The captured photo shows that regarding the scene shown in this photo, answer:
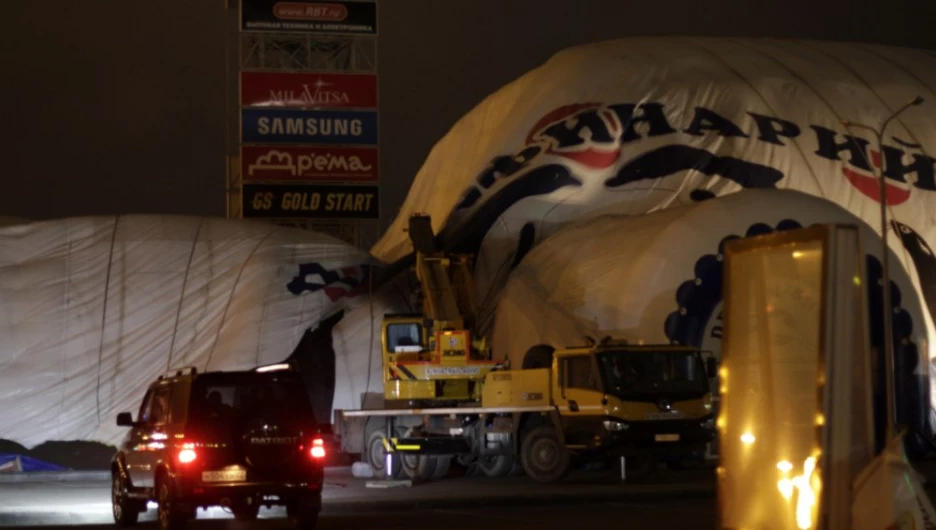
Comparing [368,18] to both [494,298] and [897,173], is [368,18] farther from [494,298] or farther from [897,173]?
[897,173]

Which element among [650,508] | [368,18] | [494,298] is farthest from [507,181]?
[650,508]

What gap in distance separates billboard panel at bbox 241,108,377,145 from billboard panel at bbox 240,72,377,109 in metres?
0.23

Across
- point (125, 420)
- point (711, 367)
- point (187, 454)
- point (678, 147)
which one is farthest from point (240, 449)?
point (678, 147)

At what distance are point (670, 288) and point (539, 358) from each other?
366cm

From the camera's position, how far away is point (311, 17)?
37.5 metres

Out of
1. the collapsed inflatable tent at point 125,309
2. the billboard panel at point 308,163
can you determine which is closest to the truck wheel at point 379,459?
the collapsed inflatable tent at point 125,309

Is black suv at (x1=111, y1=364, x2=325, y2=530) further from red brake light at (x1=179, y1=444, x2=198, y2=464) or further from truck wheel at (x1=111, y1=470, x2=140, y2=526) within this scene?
truck wheel at (x1=111, y1=470, x2=140, y2=526)

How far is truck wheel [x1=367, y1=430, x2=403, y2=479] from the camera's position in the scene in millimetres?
26172

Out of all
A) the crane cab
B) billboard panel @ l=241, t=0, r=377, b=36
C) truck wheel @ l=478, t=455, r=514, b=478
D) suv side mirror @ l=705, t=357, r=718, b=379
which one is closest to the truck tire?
the crane cab

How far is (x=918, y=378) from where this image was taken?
29.4 meters

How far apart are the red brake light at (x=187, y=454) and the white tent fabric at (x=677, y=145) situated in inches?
732

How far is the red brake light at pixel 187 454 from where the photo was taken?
50.3 ft

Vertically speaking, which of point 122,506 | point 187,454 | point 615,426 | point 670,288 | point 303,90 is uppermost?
point 303,90

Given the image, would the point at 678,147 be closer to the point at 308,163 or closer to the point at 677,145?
the point at 677,145
